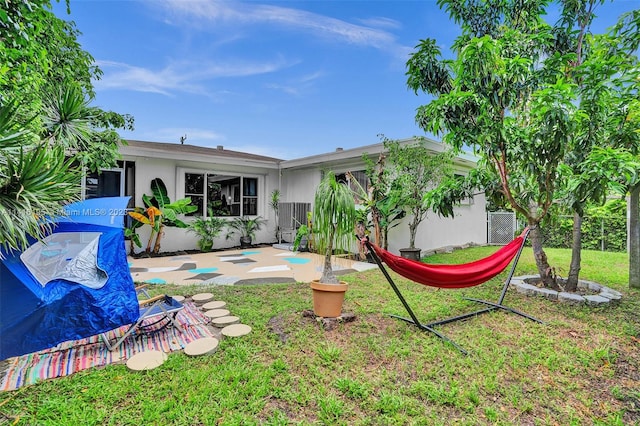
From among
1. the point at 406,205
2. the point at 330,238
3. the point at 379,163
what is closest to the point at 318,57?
the point at 379,163

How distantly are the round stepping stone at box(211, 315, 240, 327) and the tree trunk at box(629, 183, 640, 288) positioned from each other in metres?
6.98

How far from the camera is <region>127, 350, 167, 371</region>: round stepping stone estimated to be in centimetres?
296

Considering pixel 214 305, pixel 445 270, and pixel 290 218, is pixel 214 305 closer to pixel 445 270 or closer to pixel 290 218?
pixel 445 270

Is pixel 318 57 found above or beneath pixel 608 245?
above

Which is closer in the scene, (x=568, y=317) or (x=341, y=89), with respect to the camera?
(x=568, y=317)

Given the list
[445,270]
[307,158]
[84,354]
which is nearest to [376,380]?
[445,270]

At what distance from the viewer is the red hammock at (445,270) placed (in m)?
3.61

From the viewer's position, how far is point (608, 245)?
34.9 ft

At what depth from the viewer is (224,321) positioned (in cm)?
406

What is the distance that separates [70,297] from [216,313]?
1.81 m

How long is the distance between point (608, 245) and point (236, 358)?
1301cm

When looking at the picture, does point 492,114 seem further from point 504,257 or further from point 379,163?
point 379,163

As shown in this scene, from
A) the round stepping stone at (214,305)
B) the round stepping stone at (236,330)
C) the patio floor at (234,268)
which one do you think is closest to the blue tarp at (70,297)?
the round stepping stone at (236,330)

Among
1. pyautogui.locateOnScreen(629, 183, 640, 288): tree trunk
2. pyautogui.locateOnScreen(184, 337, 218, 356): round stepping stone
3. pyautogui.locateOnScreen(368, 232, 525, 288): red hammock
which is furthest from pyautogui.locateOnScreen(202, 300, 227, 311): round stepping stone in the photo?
pyautogui.locateOnScreen(629, 183, 640, 288): tree trunk
